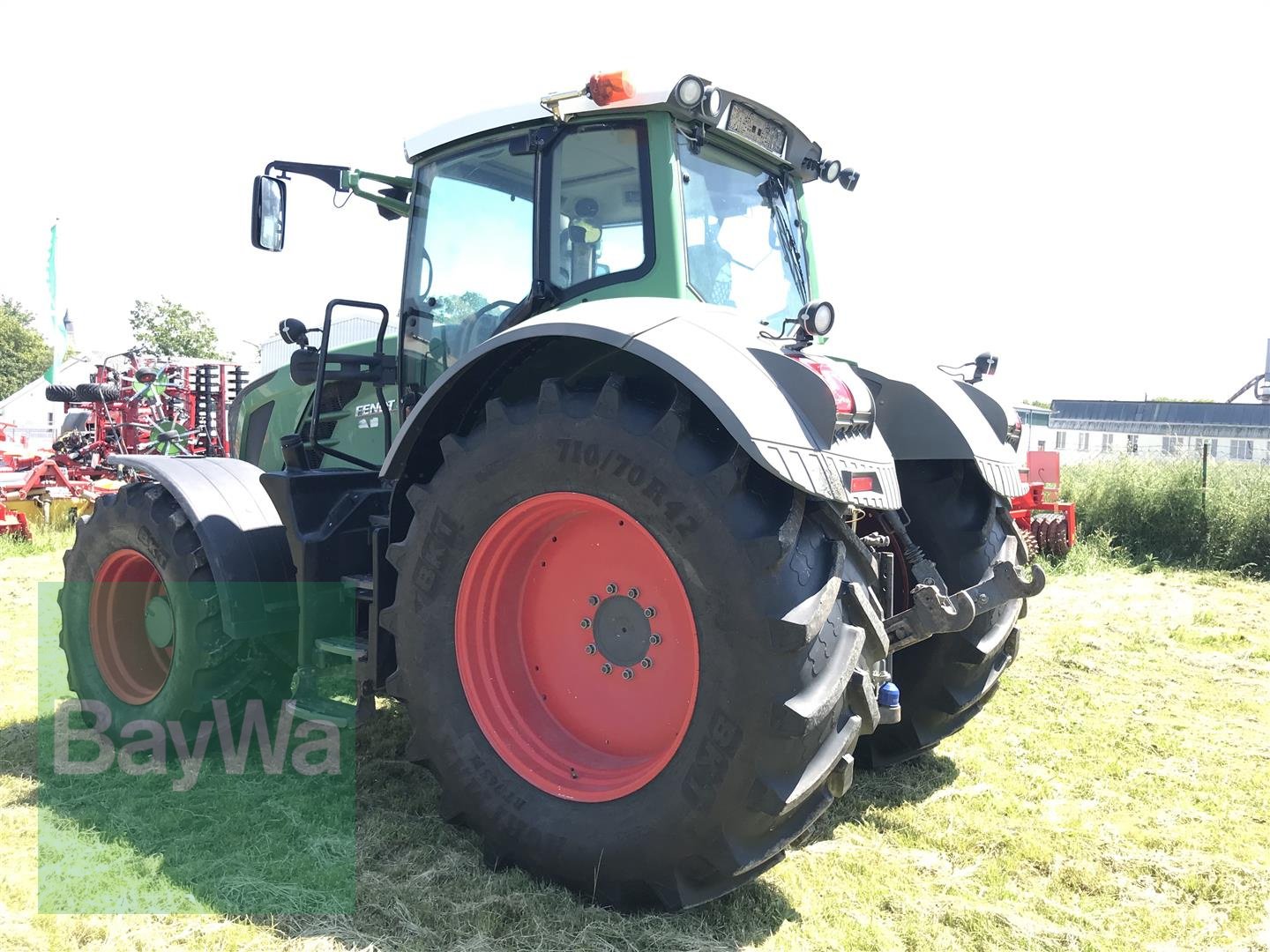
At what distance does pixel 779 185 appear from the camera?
13.4 ft

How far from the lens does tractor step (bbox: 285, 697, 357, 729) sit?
345cm

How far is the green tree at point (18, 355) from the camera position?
53.4 meters

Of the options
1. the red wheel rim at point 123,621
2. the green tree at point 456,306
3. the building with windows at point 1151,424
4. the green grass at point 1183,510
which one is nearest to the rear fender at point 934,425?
the green tree at point 456,306

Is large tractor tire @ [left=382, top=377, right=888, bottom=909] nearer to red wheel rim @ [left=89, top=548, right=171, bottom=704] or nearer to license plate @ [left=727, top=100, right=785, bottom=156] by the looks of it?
license plate @ [left=727, top=100, right=785, bottom=156]

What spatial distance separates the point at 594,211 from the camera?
3.53 metres

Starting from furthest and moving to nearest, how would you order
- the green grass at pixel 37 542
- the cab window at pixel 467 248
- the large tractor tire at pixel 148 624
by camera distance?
the green grass at pixel 37 542
the large tractor tire at pixel 148 624
the cab window at pixel 467 248

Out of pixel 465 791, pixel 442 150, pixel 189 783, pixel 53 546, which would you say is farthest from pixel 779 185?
pixel 53 546

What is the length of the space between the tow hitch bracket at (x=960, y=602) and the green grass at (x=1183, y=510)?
904 cm

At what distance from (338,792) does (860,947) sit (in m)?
2.05

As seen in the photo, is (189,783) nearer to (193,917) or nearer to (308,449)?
(193,917)

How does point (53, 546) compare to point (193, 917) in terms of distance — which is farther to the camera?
point (53, 546)

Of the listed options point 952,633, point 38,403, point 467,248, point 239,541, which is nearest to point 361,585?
point 239,541

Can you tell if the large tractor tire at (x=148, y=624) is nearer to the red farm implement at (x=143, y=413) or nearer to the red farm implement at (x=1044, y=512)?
the red farm implement at (x=1044, y=512)

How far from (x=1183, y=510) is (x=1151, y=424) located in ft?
→ 57.7
